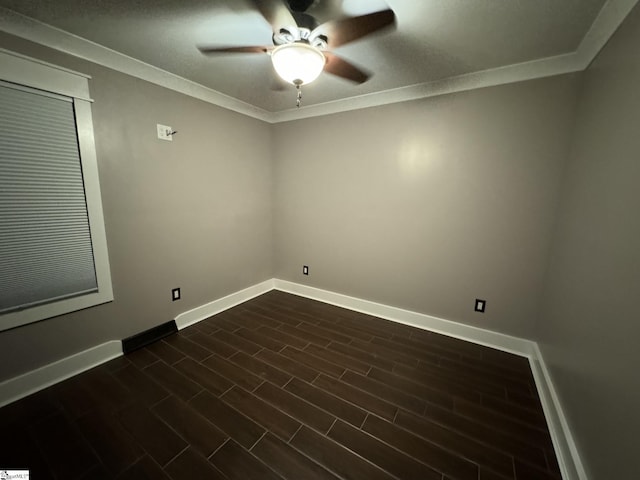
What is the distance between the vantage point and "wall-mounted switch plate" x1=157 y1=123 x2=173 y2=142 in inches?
83.1

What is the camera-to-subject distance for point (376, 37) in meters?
1.54

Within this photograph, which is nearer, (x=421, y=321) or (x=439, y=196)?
(x=439, y=196)

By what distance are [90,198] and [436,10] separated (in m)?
2.52

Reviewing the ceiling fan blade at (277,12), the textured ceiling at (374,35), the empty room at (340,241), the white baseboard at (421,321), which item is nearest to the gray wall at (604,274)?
the empty room at (340,241)

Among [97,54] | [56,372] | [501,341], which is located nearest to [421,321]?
[501,341]

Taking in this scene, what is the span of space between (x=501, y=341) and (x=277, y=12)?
2.88 meters

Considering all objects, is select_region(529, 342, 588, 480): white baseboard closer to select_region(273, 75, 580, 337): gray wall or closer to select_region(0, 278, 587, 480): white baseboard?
select_region(0, 278, 587, 480): white baseboard

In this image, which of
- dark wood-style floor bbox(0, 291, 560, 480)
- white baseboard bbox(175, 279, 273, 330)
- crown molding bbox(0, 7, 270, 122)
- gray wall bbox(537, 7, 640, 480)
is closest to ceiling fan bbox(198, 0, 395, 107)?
crown molding bbox(0, 7, 270, 122)

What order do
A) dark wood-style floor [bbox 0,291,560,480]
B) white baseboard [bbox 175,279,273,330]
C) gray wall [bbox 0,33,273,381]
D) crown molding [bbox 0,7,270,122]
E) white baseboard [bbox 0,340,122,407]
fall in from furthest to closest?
white baseboard [bbox 175,279,273,330] < gray wall [bbox 0,33,273,381] < white baseboard [bbox 0,340,122,407] < crown molding [bbox 0,7,270,122] < dark wood-style floor [bbox 0,291,560,480]

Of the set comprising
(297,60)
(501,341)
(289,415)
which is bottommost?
(289,415)

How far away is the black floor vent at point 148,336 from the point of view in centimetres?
205

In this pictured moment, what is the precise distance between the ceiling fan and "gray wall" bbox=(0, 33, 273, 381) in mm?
1164

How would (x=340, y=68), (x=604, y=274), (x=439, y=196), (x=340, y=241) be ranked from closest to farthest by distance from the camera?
(x=604, y=274), (x=340, y=68), (x=439, y=196), (x=340, y=241)

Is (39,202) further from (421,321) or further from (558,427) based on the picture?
(558,427)
